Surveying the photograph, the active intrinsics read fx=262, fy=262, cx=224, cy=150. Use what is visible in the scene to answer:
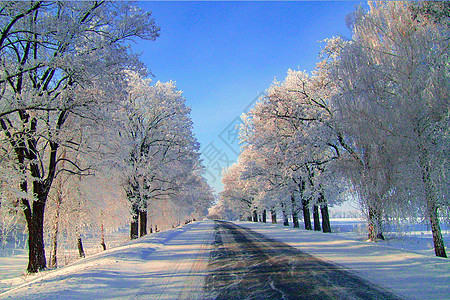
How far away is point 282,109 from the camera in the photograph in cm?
1862

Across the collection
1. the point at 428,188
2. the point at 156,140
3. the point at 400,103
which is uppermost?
the point at 156,140

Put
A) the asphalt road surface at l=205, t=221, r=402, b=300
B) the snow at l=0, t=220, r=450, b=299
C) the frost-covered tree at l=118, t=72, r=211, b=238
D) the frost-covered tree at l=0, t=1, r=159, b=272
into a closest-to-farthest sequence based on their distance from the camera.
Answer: the asphalt road surface at l=205, t=221, r=402, b=300
the snow at l=0, t=220, r=450, b=299
the frost-covered tree at l=0, t=1, r=159, b=272
the frost-covered tree at l=118, t=72, r=211, b=238

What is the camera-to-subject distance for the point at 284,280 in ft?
20.4

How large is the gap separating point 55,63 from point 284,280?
874cm

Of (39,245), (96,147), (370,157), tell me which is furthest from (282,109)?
(39,245)

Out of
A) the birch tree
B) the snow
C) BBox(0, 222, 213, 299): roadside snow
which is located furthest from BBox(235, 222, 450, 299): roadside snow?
BBox(0, 222, 213, 299): roadside snow

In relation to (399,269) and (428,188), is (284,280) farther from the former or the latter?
(428,188)

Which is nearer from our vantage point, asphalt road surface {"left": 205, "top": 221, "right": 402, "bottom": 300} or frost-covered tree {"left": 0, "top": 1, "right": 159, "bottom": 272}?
asphalt road surface {"left": 205, "top": 221, "right": 402, "bottom": 300}

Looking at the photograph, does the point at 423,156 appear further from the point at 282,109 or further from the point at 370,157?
the point at 282,109

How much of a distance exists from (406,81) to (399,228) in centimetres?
525

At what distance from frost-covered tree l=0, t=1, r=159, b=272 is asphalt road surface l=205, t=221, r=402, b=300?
710cm

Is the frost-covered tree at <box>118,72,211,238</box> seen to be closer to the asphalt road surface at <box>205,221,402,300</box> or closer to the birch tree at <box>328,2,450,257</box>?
the asphalt road surface at <box>205,221,402,300</box>

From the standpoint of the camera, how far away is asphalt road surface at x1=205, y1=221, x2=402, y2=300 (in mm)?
5191

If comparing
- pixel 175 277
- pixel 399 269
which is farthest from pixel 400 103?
pixel 175 277
